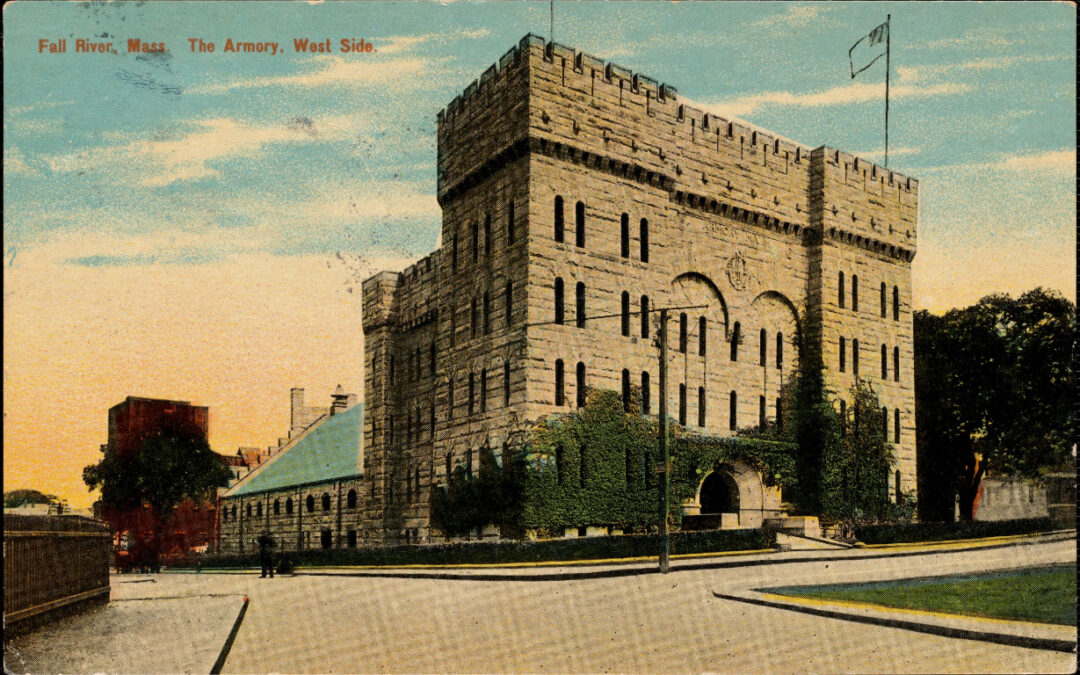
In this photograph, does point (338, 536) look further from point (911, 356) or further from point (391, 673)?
point (391, 673)

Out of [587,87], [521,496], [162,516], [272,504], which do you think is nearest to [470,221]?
[587,87]

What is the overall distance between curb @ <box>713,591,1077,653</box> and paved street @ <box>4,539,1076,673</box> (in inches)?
6.5

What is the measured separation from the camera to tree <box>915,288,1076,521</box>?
4272cm

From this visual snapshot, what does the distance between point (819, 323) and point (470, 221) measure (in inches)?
562

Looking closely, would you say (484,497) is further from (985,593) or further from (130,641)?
(130,641)

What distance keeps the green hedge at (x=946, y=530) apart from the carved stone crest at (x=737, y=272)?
995 cm

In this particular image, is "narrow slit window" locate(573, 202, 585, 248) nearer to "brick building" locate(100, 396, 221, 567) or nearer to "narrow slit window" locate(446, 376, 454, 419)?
"narrow slit window" locate(446, 376, 454, 419)

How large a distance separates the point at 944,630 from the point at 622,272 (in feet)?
74.0

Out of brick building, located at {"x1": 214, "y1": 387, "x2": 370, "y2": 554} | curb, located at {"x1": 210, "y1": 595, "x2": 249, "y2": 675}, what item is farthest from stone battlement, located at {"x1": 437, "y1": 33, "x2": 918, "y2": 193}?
curb, located at {"x1": 210, "y1": 595, "x2": 249, "y2": 675}

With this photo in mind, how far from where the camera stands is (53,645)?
14.0m

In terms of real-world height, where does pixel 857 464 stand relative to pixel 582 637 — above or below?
above

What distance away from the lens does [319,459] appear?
58469 millimetres

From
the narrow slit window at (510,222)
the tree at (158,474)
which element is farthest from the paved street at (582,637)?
the tree at (158,474)

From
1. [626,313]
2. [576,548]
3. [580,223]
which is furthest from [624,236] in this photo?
[576,548]
